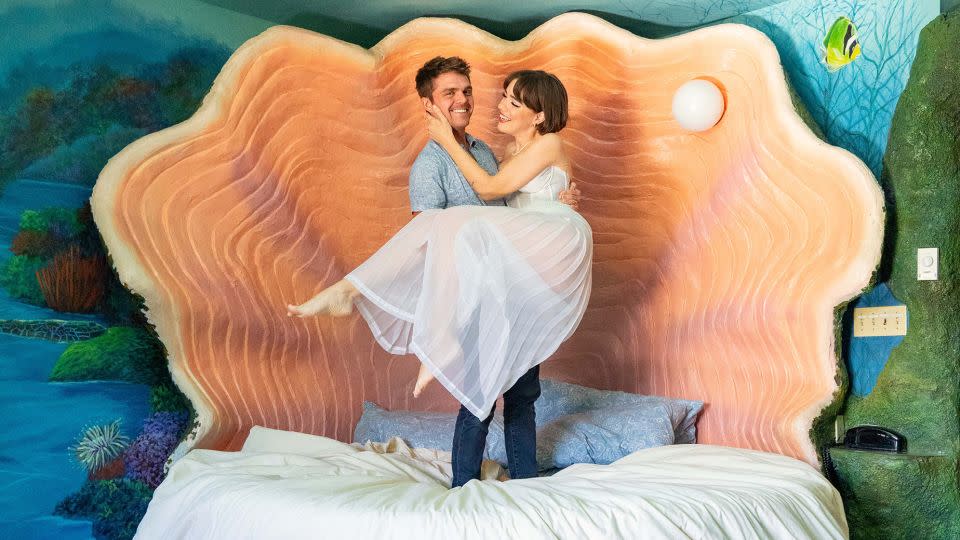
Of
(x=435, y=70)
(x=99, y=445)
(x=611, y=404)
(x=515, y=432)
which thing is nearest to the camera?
(x=515, y=432)

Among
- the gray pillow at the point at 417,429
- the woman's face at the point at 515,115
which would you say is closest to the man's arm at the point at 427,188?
the woman's face at the point at 515,115

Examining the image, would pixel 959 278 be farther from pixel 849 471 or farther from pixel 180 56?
pixel 180 56

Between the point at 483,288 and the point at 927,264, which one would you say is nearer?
the point at 483,288

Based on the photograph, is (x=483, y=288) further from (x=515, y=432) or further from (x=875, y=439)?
(x=875, y=439)

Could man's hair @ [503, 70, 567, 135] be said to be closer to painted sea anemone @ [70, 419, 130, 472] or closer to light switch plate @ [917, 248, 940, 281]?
light switch plate @ [917, 248, 940, 281]

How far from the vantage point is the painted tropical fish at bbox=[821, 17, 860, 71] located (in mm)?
3447

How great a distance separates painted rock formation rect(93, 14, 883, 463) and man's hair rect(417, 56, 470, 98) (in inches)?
20.2

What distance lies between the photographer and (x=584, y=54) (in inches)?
154

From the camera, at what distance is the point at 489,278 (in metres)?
2.83

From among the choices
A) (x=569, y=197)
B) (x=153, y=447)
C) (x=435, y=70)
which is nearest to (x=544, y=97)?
(x=569, y=197)

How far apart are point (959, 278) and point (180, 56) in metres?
2.80

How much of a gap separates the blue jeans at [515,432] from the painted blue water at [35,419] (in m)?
1.18

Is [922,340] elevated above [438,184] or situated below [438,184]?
below

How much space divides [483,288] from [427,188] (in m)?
0.57
